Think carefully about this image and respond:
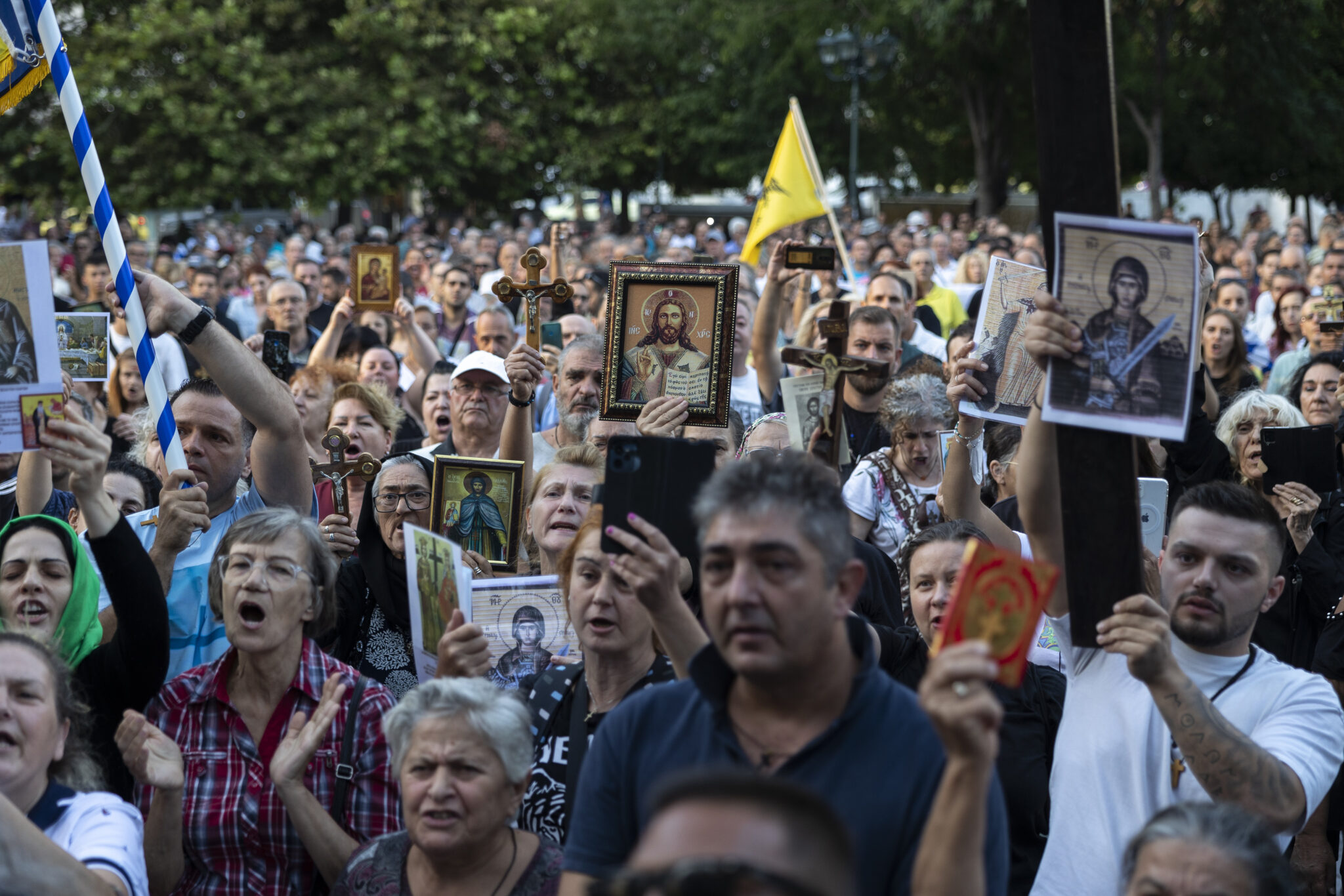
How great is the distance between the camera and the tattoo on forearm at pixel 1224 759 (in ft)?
10.9

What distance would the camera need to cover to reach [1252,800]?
11.0 feet

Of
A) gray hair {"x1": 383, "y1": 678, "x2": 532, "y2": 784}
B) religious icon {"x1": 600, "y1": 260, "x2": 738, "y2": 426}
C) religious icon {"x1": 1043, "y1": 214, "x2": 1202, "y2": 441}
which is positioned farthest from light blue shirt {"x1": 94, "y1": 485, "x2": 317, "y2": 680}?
religious icon {"x1": 1043, "y1": 214, "x2": 1202, "y2": 441}

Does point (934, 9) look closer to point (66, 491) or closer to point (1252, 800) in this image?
point (66, 491)

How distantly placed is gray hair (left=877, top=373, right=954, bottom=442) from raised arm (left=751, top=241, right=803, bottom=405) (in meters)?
0.92

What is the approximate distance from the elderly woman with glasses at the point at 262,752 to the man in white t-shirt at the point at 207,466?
0.42 meters

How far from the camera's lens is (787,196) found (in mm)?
11398

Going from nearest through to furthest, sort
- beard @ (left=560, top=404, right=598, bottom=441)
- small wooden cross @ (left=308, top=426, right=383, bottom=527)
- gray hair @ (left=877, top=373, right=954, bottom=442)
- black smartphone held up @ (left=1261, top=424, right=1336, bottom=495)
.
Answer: small wooden cross @ (left=308, top=426, right=383, bottom=527) < black smartphone held up @ (left=1261, top=424, right=1336, bottom=495) < gray hair @ (left=877, top=373, right=954, bottom=442) < beard @ (left=560, top=404, right=598, bottom=441)

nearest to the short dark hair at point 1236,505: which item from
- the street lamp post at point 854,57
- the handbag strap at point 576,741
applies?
the handbag strap at point 576,741

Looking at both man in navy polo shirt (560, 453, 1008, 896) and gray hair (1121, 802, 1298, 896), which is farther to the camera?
gray hair (1121, 802, 1298, 896)

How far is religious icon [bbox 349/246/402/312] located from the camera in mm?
9469

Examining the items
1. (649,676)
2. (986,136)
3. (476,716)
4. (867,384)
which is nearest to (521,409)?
(867,384)

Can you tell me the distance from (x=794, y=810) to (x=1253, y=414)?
5710 millimetres

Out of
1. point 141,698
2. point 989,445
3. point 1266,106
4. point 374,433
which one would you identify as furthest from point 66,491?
point 1266,106

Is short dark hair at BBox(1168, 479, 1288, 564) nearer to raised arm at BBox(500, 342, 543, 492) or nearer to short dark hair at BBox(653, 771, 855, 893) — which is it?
short dark hair at BBox(653, 771, 855, 893)
